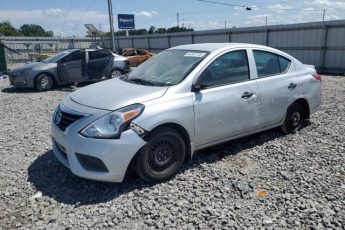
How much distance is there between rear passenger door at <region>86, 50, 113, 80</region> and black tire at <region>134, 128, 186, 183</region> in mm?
8511

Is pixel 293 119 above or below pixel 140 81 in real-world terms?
below

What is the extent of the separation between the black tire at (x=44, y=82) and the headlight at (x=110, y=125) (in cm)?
842

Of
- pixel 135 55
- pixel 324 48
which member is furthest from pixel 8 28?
pixel 324 48

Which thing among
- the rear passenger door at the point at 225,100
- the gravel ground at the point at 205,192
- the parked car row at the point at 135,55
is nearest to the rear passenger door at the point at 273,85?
the rear passenger door at the point at 225,100

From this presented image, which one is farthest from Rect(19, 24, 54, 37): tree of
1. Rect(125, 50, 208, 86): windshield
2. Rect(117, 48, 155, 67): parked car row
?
Rect(125, 50, 208, 86): windshield

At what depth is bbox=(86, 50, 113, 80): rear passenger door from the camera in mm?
11609

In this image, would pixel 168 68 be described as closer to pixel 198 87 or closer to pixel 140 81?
pixel 140 81

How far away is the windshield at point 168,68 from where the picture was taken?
4129mm

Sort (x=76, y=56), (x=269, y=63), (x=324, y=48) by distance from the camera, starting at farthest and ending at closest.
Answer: (x=324, y=48)
(x=76, y=56)
(x=269, y=63)

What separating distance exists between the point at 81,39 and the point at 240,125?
31.0 metres

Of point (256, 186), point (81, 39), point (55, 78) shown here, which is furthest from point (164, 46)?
point (256, 186)

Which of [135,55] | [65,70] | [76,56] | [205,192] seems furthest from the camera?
[135,55]

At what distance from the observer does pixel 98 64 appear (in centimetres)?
1180

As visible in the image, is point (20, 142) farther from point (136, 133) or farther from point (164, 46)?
point (164, 46)
